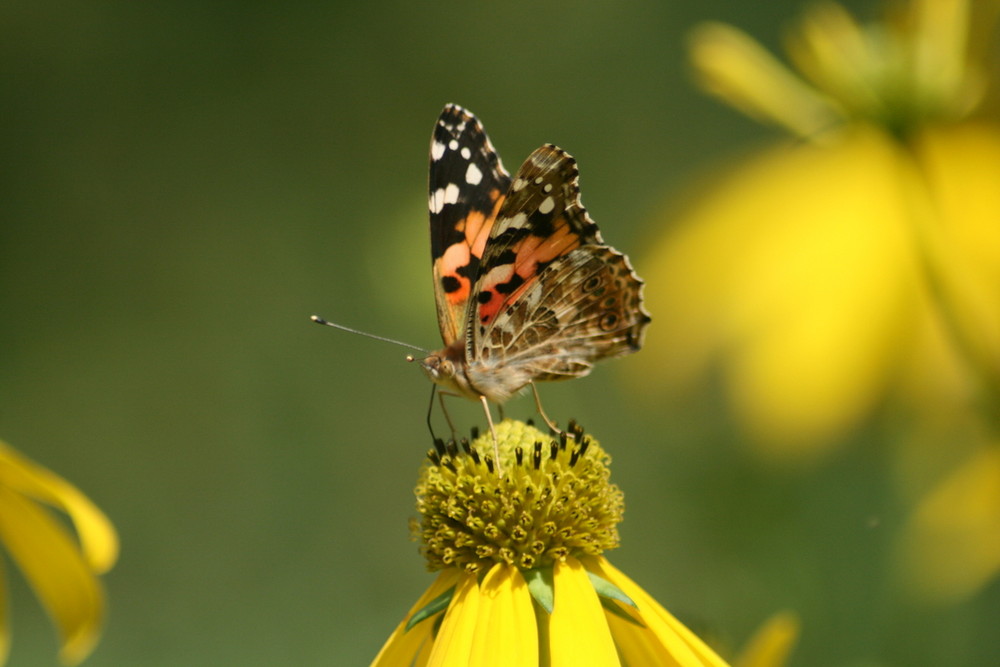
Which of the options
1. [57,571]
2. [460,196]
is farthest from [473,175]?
[57,571]

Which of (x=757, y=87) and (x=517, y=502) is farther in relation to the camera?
(x=757, y=87)

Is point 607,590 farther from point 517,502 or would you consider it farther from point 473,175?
point 473,175

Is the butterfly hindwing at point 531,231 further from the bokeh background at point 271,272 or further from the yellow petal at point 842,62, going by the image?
the bokeh background at point 271,272

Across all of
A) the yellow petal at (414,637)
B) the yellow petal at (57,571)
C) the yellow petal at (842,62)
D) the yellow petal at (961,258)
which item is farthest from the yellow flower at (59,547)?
the yellow petal at (842,62)

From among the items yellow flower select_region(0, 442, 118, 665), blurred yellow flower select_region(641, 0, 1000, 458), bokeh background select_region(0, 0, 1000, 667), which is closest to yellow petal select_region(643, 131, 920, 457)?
blurred yellow flower select_region(641, 0, 1000, 458)

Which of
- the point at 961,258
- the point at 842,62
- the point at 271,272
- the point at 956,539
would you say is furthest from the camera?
the point at 271,272

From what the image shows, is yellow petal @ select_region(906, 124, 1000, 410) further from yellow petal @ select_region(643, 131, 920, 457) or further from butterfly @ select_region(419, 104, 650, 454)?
butterfly @ select_region(419, 104, 650, 454)

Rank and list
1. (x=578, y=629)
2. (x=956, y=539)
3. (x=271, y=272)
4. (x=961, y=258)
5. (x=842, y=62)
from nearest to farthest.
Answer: (x=578, y=629)
(x=961, y=258)
(x=956, y=539)
(x=842, y=62)
(x=271, y=272)
